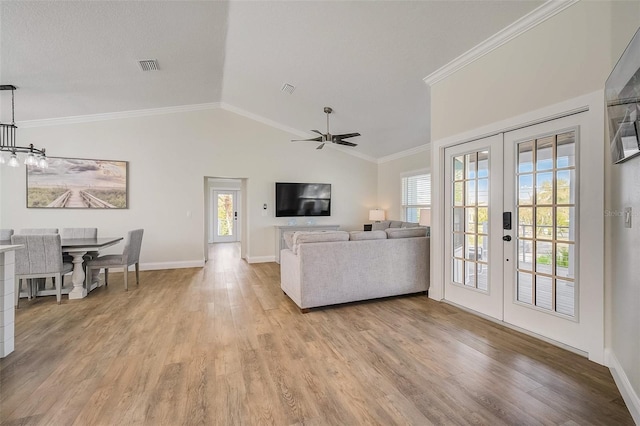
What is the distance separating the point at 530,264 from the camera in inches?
109

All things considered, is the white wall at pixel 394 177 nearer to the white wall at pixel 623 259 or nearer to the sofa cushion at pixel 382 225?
A: the sofa cushion at pixel 382 225

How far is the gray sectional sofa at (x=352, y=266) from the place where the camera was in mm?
3447

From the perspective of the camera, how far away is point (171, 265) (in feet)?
19.7

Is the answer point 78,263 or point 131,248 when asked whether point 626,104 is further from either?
point 78,263

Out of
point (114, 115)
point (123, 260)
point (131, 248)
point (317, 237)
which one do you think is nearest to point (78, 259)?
point (123, 260)

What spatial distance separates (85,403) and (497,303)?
3607 mm

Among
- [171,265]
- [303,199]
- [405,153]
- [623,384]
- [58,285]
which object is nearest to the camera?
[623,384]

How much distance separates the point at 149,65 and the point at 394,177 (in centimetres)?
559

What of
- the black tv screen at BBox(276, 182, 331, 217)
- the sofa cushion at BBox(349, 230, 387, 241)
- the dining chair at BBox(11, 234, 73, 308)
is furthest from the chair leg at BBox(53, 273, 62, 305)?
the black tv screen at BBox(276, 182, 331, 217)

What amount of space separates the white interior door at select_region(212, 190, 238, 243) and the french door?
29.3ft

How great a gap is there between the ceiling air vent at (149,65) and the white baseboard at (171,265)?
12.2 ft

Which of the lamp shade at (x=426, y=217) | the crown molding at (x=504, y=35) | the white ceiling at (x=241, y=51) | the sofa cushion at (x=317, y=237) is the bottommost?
the sofa cushion at (x=317, y=237)

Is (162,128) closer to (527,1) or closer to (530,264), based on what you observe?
(527,1)

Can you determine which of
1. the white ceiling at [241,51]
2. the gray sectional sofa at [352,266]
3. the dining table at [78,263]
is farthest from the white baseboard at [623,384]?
the dining table at [78,263]
